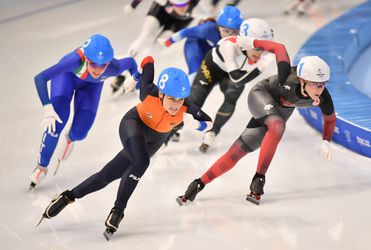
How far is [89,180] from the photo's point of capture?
15.6 ft

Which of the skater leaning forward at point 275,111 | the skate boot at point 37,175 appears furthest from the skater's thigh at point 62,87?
the skater leaning forward at point 275,111

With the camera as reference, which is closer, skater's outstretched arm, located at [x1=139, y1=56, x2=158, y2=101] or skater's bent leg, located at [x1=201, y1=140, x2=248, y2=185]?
skater's outstretched arm, located at [x1=139, y1=56, x2=158, y2=101]

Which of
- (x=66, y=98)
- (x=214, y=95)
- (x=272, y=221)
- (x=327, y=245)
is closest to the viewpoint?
(x=327, y=245)

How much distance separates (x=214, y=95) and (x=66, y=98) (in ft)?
7.54

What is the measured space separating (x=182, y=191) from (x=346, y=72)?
255 cm

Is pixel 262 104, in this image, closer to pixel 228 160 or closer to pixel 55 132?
pixel 228 160

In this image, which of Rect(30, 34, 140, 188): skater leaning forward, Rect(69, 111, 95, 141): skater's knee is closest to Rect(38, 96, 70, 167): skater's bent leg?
Rect(30, 34, 140, 188): skater leaning forward

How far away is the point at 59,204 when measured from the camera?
4758mm

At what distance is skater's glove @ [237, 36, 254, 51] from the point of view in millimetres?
5215

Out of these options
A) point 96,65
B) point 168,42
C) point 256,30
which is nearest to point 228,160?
point 256,30

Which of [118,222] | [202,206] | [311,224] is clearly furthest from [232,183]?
[118,222]

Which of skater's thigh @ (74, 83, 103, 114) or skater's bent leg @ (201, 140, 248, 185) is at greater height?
skater's thigh @ (74, 83, 103, 114)

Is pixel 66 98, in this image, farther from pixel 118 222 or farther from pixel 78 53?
pixel 118 222

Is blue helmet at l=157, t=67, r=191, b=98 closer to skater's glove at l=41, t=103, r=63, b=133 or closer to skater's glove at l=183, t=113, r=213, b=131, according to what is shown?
skater's glove at l=183, t=113, r=213, b=131
